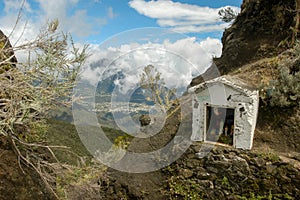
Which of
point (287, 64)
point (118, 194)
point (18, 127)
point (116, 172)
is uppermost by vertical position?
point (287, 64)

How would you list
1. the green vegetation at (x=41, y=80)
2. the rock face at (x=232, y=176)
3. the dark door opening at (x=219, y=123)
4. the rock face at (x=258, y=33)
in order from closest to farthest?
the green vegetation at (x=41, y=80), the rock face at (x=232, y=176), the dark door opening at (x=219, y=123), the rock face at (x=258, y=33)

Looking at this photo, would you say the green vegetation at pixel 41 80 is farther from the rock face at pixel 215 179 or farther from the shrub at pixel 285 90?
the shrub at pixel 285 90

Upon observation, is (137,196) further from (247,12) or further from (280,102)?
(247,12)

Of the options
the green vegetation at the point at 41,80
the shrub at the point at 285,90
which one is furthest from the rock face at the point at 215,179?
the green vegetation at the point at 41,80

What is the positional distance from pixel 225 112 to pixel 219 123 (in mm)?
362

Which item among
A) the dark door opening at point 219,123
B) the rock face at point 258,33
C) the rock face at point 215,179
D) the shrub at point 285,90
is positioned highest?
the rock face at point 258,33

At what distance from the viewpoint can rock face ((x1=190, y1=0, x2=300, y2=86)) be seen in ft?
33.7

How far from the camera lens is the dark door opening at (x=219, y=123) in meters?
7.12

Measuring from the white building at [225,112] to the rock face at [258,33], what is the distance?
4676 millimetres

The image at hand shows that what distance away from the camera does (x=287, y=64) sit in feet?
25.2

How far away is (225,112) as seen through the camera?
283 inches

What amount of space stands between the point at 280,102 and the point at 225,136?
5.84 ft

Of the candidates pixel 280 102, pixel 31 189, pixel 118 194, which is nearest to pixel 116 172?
pixel 118 194

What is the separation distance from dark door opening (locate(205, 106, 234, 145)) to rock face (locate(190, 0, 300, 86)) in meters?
4.63
